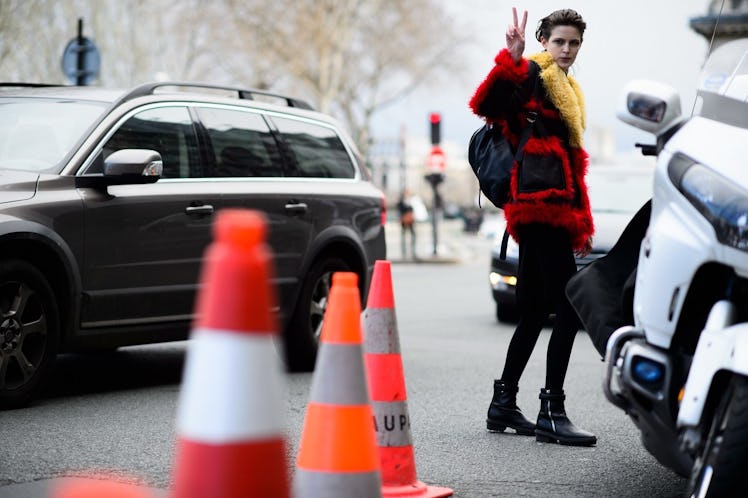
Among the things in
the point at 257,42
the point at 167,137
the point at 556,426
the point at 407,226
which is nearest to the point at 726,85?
the point at 556,426

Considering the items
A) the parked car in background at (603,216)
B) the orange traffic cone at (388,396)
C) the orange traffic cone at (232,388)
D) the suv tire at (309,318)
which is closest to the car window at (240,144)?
the suv tire at (309,318)

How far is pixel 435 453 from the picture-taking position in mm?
5832

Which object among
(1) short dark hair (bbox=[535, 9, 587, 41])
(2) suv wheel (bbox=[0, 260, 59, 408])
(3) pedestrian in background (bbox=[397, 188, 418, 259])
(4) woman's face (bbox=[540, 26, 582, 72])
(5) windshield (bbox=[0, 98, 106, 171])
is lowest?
(3) pedestrian in background (bbox=[397, 188, 418, 259])

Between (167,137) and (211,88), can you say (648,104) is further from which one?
(211,88)

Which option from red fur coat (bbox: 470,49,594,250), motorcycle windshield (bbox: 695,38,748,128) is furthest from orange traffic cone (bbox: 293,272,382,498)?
red fur coat (bbox: 470,49,594,250)

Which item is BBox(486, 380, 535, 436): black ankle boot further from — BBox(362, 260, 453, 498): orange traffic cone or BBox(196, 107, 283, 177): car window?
BBox(196, 107, 283, 177): car window

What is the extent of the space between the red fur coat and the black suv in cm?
205

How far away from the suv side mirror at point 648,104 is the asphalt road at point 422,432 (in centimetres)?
153

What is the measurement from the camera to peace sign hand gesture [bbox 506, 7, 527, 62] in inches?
232

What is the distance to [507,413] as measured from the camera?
634 cm

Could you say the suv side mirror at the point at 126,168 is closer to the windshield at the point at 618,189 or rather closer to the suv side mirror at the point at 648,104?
the suv side mirror at the point at 648,104

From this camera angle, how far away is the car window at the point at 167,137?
754cm

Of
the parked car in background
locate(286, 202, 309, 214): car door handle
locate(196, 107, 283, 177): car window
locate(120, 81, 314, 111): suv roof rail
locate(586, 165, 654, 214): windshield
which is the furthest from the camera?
locate(586, 165, 654, 214): windshield

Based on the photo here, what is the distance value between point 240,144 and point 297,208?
21.3 inches
